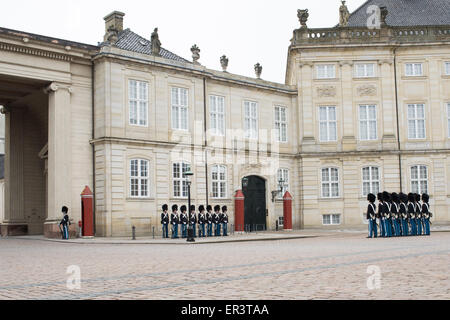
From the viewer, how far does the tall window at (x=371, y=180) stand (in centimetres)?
3747

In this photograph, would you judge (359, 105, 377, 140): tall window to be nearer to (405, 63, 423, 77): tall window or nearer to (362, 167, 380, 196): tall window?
(362, 167, 380, 196): tall window

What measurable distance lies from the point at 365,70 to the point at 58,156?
20.4m

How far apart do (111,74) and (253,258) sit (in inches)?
713

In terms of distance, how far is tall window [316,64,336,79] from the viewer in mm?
38031

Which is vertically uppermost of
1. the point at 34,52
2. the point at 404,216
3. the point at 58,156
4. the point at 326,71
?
the point at 326,71

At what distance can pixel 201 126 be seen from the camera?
34125 mm

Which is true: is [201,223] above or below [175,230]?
above

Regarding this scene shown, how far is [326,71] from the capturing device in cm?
3806

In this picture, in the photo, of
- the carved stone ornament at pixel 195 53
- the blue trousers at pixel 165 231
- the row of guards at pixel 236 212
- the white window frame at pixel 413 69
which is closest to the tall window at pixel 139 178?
the row of guards at pixel 236 212

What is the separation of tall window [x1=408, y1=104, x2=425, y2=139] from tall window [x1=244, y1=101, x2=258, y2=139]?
10015 mm

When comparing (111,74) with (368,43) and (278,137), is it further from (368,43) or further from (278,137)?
(368,43)

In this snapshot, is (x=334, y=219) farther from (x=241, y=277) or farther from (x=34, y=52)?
(x=241, y=277)

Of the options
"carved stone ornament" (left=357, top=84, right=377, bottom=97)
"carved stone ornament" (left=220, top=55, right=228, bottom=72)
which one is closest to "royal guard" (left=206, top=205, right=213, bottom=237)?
"carved stone ornament" (left=220, top=55, right=228, bottom=72)

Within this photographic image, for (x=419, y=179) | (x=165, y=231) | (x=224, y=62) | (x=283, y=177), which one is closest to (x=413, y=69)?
(x=419, y=179)
